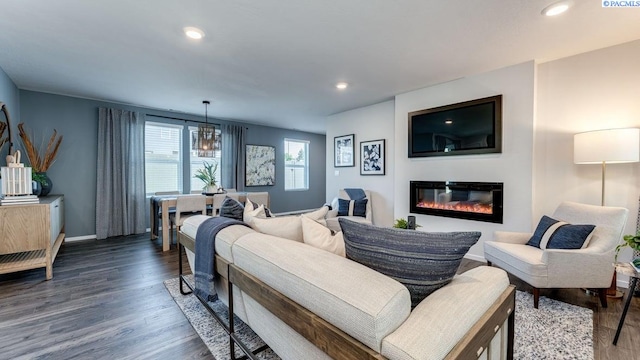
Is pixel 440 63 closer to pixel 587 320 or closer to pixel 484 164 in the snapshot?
pixel 484 164

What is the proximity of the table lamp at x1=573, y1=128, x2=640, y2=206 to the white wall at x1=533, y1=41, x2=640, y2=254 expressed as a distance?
34 centimetres

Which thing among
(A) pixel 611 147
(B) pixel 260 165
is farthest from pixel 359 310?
(B) pixel 260 165

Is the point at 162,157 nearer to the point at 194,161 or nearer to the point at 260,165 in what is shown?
the point at 194,161

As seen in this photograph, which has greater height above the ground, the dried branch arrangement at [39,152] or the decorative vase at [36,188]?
the dried branch arrangement at [39,152]

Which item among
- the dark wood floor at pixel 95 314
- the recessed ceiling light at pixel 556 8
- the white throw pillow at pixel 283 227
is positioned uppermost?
the recessed ceiling light at pixel 556 8

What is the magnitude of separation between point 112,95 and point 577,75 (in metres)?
6.34

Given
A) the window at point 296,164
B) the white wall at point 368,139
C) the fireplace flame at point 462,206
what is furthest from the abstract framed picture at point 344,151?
the window at point 296,164

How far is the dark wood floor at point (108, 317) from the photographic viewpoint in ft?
5.57

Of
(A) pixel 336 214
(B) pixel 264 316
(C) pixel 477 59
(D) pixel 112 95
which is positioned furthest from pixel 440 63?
(D) pixel 112 95

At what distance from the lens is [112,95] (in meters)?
4.34

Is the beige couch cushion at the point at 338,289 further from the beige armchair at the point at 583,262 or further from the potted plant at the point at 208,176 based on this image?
the potted plant at the point at 208,176

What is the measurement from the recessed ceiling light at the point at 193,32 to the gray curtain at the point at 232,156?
148 inches

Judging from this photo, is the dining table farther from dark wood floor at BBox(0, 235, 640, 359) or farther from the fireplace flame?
the fireplace flame

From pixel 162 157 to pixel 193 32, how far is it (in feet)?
12.1
